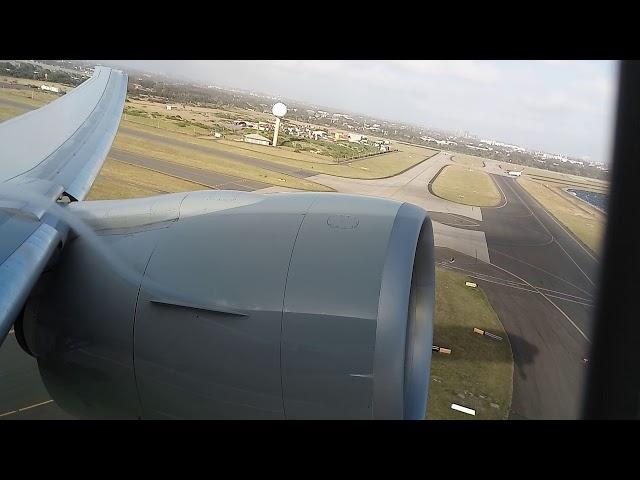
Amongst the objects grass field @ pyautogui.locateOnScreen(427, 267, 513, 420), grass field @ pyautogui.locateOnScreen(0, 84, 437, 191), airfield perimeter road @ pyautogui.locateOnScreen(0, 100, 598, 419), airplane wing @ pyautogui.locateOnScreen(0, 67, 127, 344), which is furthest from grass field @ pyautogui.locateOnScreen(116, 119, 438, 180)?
airplane wing @ pyautogui.locateOnScreen(0, 67, 127, 344)

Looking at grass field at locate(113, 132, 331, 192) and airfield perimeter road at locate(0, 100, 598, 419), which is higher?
grass field at locate(113, 132, 331, 192)

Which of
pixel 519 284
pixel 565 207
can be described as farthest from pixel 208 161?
pixel 565 207

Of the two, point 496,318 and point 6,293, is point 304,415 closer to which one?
point 6,293

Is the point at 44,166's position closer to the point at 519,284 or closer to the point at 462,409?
the point at 462,409

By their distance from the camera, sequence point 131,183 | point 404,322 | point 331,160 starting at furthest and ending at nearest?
point 331,160 < point 131,183 < point 404,322

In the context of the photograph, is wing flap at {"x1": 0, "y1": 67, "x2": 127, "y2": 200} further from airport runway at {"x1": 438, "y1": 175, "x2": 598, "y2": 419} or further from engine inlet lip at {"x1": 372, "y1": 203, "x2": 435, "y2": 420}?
airport runway at {"x1": 438, "y1": 175, "x2": 598, "y2": 419}

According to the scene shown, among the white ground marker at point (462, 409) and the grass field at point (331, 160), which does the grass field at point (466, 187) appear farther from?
the white ground marker at point (462, 409)

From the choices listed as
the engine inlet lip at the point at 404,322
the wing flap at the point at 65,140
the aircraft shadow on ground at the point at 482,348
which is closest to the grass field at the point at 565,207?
the aircraft shadow on ground at the point at 482,348

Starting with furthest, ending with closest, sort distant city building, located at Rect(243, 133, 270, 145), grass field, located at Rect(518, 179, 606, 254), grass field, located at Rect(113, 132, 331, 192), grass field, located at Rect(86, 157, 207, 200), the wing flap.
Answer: distant city building, located at Rect(243, 133, 270, 145), grass field, located at Rect(113, 132, 331, 192), grass field, located at Rect(86, 157, 207, 200), grass field, located at Rect(518, 179, 606, 254), the wing flap
